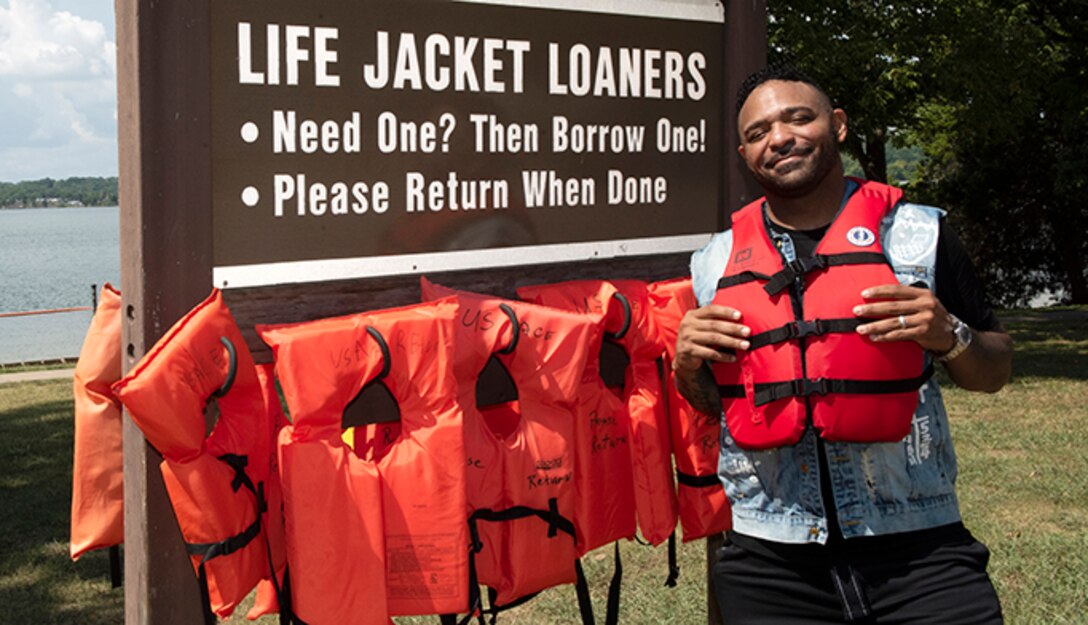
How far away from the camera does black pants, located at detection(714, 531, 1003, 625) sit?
2.68 m

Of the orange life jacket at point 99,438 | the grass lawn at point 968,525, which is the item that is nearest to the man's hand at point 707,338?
the orange life jacket at point 99,438

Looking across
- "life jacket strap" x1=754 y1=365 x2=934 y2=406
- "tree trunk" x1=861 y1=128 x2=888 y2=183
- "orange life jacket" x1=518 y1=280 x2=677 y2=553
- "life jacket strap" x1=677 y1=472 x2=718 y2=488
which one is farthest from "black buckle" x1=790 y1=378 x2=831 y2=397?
"tree trunk" x1=861 y1=128 x2=888 y2=183

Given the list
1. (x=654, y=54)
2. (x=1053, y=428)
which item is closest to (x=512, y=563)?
(x=654, y=54)

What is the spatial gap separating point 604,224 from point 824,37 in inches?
480

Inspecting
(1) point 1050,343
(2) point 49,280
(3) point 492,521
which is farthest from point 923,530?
(2) point 49,280

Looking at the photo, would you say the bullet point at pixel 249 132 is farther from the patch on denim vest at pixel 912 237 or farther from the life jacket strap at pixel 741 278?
the patch on denim vest at pixel 912 237

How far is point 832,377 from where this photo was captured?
276 centimetres

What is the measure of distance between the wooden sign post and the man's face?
2.90ft

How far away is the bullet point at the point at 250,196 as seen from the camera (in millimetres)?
3092

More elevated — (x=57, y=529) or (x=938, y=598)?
(x=938, y=598)

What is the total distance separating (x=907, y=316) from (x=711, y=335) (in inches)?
18.2

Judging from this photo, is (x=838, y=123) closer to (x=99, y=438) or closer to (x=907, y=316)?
(x=907, y=316)

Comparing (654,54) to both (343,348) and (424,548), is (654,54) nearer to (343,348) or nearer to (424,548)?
(343,348)

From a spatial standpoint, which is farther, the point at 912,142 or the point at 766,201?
the point at 912,142
